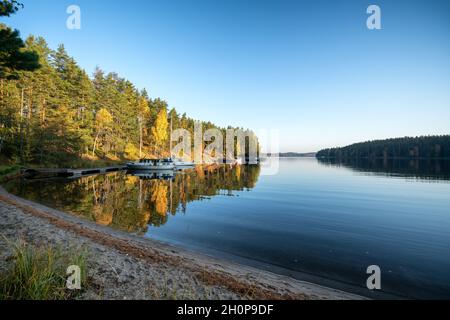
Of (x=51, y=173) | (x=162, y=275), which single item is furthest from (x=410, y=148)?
(x=162, y=275)

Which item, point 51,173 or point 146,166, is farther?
point 146,166

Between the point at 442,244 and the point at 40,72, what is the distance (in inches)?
→ 2148

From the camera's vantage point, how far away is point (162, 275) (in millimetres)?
5977

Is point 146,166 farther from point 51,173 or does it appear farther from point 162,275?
point 162,275

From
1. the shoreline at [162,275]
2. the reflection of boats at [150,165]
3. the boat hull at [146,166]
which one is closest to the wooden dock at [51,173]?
the boat hull at [146,166]

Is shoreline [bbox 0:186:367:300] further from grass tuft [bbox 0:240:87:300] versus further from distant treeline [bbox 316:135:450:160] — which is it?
distant treeline [bbox 316:135:450:160]

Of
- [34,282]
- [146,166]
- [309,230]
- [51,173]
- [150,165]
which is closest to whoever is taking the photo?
[34,282]

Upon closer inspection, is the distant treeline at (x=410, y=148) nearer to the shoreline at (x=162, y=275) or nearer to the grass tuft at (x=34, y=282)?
the shoreline at (x=162, y=275)

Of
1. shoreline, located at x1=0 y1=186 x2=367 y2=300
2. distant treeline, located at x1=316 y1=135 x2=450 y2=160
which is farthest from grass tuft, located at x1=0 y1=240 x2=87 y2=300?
distant treeline, located at x1=316 y1=135 x2=450 y2=160

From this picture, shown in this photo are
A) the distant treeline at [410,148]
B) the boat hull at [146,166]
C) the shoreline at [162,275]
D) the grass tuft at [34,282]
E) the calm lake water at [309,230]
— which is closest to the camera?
the grass tuft at [34,282]

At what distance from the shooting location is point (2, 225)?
29.8 feet

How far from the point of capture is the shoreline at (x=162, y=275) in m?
5.11
